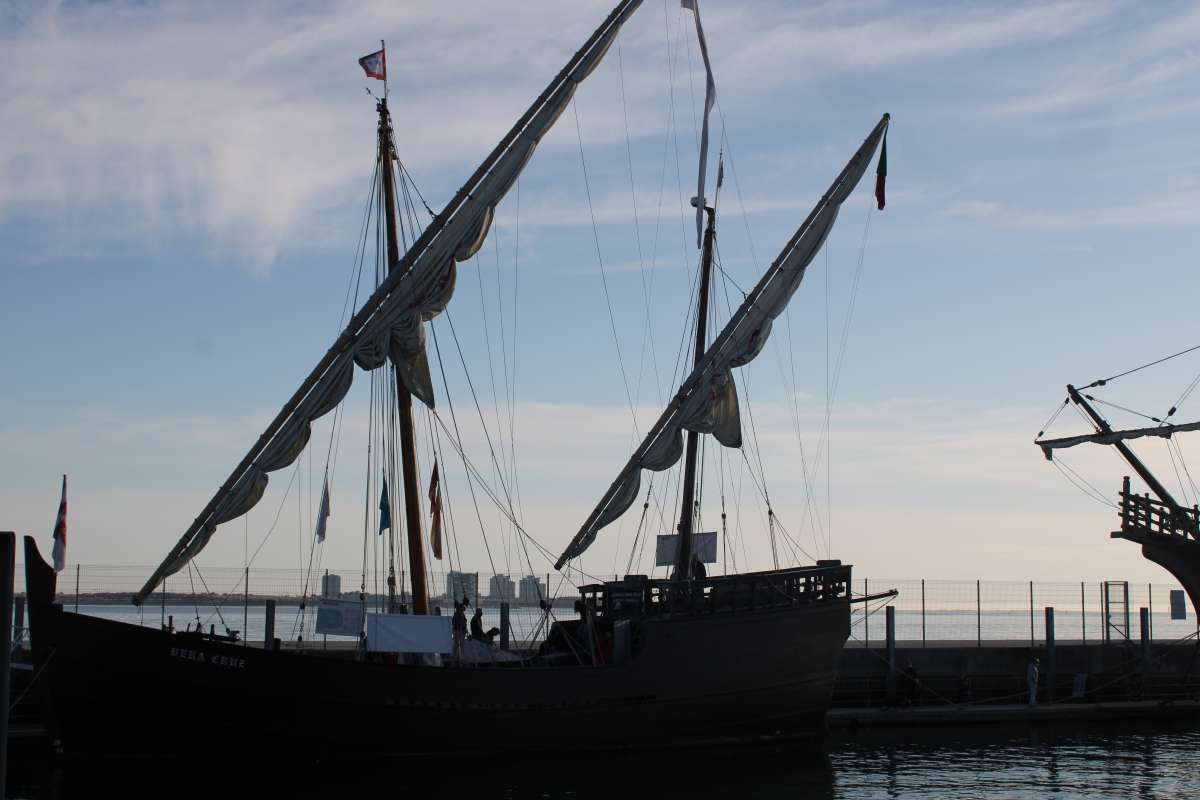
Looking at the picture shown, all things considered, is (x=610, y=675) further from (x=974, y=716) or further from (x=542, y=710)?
(x=974, y=716)

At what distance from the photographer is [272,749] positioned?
23297mm

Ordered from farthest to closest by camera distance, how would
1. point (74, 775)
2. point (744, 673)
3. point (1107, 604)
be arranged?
1. point (1107, 604)
2. point (744, 673)
3. point (74, 775)

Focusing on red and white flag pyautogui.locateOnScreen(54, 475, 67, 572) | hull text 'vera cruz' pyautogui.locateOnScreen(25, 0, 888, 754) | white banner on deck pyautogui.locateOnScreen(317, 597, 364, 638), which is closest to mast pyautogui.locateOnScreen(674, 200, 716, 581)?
hull text 'vera cruz' pyautogui.locateOnScreen(25, 0, 888, 754)

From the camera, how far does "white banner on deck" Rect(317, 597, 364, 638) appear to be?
79.9ft

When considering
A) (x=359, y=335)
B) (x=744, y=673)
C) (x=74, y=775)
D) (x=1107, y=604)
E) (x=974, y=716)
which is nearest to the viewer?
(x=74, y=775)

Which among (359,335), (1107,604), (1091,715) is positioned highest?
(359,335)

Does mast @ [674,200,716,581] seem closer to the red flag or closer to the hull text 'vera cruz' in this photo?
the hull text 'vera cruz'

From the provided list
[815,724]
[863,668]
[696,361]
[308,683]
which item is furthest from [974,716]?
[308,683]

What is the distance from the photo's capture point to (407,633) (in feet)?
80.2

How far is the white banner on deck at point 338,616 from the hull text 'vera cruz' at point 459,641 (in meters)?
0.23

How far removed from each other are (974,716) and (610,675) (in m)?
11.7

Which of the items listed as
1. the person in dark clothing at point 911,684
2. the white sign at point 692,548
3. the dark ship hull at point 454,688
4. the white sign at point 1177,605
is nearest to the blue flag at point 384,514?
the dark ship hull at point 454,688

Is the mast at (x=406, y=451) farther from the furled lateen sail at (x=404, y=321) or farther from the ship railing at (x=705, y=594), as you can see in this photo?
the ship railing at (x=705, y=594)

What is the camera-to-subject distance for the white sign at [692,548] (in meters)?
30.9
